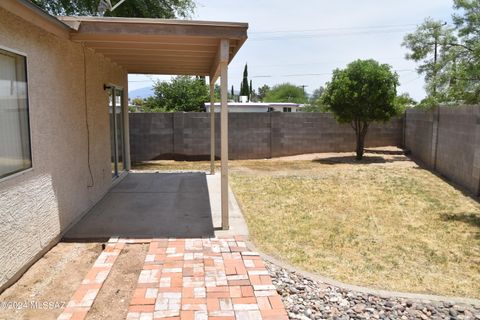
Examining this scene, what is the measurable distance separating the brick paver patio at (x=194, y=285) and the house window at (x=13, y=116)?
1.29 m

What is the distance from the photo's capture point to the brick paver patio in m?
3.30

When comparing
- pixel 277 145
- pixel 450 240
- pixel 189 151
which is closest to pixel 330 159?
pixel 277 145

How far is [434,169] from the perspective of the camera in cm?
1137

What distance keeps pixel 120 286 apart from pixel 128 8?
1070cm

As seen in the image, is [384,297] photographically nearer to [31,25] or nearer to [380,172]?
[31,25]

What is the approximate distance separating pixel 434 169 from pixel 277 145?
17.8ft

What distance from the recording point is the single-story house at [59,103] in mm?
3814

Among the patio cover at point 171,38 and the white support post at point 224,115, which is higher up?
the patio cover at point 171,38

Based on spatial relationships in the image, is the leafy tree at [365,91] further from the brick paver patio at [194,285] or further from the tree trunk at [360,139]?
the brick paver patio at [194,285]

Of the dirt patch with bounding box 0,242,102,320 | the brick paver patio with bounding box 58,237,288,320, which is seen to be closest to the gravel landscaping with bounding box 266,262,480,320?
the brick paver patio with bounding box 58,237,288,320

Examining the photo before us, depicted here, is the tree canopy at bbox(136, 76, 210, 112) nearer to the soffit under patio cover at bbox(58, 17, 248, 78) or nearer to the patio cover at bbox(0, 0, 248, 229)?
the soffit under patio cover at bbox(58, 17, 248, 78)

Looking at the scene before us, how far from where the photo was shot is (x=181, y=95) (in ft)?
82.9

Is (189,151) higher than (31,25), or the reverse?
(31,25)

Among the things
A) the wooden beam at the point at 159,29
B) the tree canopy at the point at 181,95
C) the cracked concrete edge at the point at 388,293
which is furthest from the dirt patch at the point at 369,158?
the tree canopy at the point at 181,95
